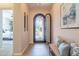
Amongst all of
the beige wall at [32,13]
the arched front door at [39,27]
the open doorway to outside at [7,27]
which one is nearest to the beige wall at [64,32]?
the beige wall at [32,13]

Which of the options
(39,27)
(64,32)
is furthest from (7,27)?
(64,32)

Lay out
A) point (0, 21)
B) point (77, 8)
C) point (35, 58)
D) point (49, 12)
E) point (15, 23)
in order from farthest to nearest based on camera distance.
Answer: point (49, 12)
point (0, 21)
point (15, 23)
point (77, 8)
point (35, 58)

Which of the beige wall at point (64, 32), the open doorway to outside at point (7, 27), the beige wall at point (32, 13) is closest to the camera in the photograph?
the beige wall at point (64, 32)

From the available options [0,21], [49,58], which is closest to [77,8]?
[49,58]

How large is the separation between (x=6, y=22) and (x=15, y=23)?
3.26 m

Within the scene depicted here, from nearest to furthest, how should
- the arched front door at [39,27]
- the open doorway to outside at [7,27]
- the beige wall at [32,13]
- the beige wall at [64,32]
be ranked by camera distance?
1. the beige wall at [64,32]
2. the open doorway to outside at [7,27]
3. the beige wall at [32,13]
4. the arched front door at [39,27]

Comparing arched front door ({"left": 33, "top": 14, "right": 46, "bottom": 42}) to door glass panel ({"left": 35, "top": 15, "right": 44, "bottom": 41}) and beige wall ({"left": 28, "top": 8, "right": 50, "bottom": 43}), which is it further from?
beige wall ({"left": 28, "top": 8, "right": 50, "bottom": 43})

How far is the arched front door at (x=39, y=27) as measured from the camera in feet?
25.7

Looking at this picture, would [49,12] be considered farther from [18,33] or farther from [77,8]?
[77,8]

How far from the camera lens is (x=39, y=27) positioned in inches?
321

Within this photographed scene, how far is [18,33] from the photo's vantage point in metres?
4.54

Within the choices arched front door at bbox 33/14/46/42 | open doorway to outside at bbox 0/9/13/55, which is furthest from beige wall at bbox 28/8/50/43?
open doorway to outside at bbox 0/9/13/55

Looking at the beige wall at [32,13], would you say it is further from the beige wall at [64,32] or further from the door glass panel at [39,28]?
the beige wall at [64,32]

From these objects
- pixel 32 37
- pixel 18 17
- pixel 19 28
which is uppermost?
pixel 18 17
